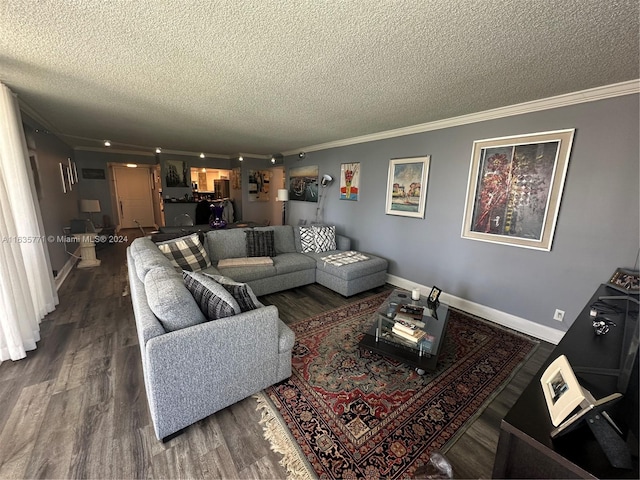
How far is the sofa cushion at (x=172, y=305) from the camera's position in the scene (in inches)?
56.6

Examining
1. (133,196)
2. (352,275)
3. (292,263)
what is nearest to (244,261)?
(292,263)

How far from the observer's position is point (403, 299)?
2709 millimetres

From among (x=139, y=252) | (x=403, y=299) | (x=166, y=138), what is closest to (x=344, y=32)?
(x=403, y=299)

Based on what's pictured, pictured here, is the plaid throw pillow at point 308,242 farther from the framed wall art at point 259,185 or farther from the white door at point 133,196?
the white door at point 133,196

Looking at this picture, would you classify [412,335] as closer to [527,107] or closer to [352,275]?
[352,275]

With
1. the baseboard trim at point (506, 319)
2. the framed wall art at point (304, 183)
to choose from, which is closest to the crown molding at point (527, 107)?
the framed wall art at point (304, 183)

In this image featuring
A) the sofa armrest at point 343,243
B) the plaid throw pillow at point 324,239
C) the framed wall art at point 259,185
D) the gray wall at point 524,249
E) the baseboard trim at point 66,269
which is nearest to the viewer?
the gray wall at point 524,249

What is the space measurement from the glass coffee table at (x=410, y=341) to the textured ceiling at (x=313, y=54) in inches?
79.8

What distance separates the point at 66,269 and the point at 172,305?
4.16 m

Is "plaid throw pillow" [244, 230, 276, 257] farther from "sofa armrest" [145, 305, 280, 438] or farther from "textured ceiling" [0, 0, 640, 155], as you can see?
"sofa armrest" [145, 305, 280, 438]

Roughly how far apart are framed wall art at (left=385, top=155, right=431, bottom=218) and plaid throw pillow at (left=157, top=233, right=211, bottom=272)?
107 inches

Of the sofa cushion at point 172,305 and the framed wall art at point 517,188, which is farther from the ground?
the framed wall art at point 517,188

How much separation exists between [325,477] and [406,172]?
344 centimetres

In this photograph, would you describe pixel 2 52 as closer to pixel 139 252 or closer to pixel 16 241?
pixel 16 241
